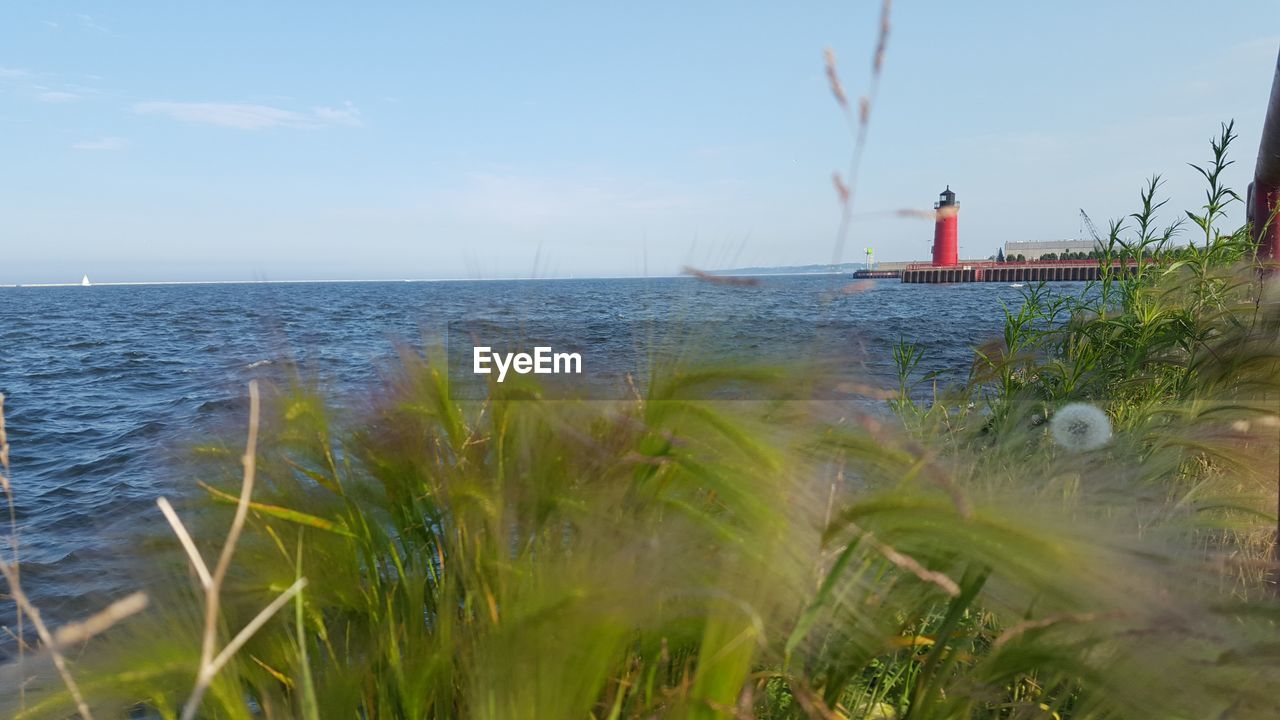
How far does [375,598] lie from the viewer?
123cm

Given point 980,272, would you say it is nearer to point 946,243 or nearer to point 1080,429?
point 946,243

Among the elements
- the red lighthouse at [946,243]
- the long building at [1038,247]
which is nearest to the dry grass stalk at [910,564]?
the red lighthouse at [946,243]

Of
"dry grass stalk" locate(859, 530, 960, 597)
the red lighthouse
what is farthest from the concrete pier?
"dry grass stalk" locate(859, 530, 960, 597)

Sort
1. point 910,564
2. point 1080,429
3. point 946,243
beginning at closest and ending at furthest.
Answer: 1. point 910,564
2. point 1080,429
3. point 946,243

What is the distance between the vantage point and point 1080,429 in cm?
254

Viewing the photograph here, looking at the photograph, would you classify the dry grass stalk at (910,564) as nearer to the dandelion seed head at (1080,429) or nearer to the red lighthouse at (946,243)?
the dandelion seed head at (1080,429)

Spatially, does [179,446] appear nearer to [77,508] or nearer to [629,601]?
[629,601]

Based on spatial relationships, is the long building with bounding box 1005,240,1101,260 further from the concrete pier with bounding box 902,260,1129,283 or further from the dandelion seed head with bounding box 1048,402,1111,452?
the dandelion seed head with bounding box 1048,402,1111,452

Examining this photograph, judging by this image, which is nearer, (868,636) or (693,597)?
(693,597)

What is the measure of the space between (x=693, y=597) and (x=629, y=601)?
0.53 ft

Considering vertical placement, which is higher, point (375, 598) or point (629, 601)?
point (629, 601)

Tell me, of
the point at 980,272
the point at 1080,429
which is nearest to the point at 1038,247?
the point at 980,272

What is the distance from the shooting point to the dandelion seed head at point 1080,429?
2342mm

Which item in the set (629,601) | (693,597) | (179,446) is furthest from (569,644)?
(179,446)
